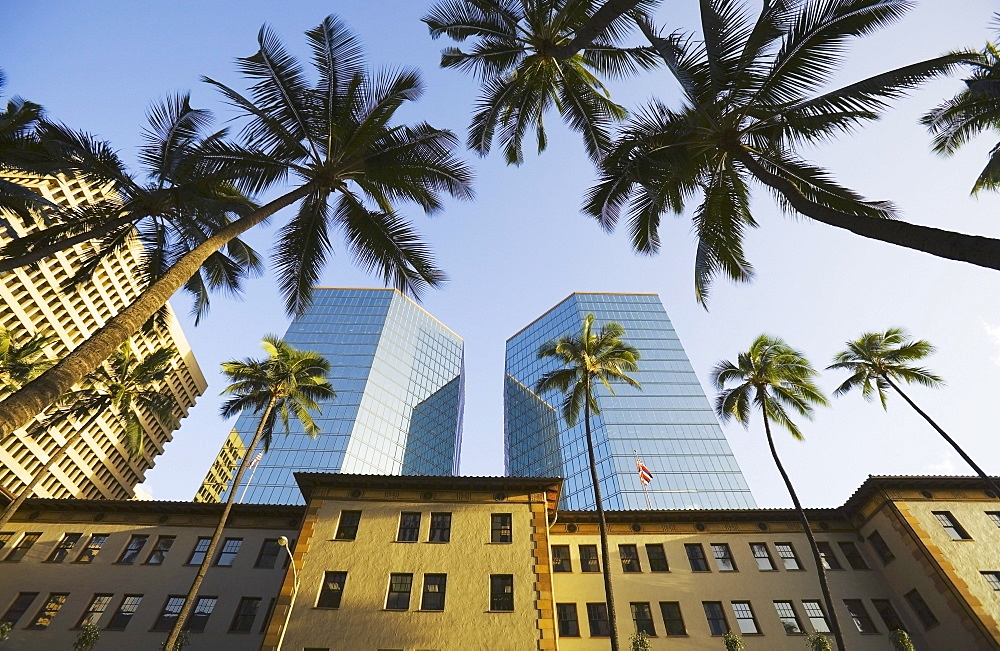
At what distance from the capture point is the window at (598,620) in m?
24.9

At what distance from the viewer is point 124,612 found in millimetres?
24797

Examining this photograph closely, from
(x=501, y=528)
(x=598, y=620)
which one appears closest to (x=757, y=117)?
(x=501, y=528)

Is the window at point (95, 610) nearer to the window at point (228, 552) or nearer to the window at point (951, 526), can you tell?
the window at point (228, 552)

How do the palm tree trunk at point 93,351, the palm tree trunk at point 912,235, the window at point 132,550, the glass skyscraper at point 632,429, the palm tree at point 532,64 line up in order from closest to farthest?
1. the palm tree trunk at point 93,351
2. the palm tree trunk at point 912,235
3. the palm tree at point 532,64
4. the window at point 132,550
5. the glass skyscraper at point 632,429

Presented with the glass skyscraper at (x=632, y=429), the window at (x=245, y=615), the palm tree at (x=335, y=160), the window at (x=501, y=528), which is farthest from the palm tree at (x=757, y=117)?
the glass skyscraper at (x=632, y=429)

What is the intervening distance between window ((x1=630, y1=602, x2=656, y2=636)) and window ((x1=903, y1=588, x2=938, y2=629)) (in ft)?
44.0

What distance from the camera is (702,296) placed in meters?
16.8

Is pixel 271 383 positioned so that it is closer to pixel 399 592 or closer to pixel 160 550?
pixel 160 550

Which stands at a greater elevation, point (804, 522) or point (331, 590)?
point (804, 522)

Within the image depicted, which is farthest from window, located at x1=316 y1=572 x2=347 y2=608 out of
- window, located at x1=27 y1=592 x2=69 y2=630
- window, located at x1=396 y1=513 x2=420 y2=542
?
window, located at x1=27 y1=592 x2=69 y2=630

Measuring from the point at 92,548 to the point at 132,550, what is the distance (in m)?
2.14

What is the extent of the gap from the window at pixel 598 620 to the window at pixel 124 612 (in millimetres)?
23481

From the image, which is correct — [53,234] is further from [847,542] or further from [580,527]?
[847,542]

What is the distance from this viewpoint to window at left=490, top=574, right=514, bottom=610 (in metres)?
21.7
